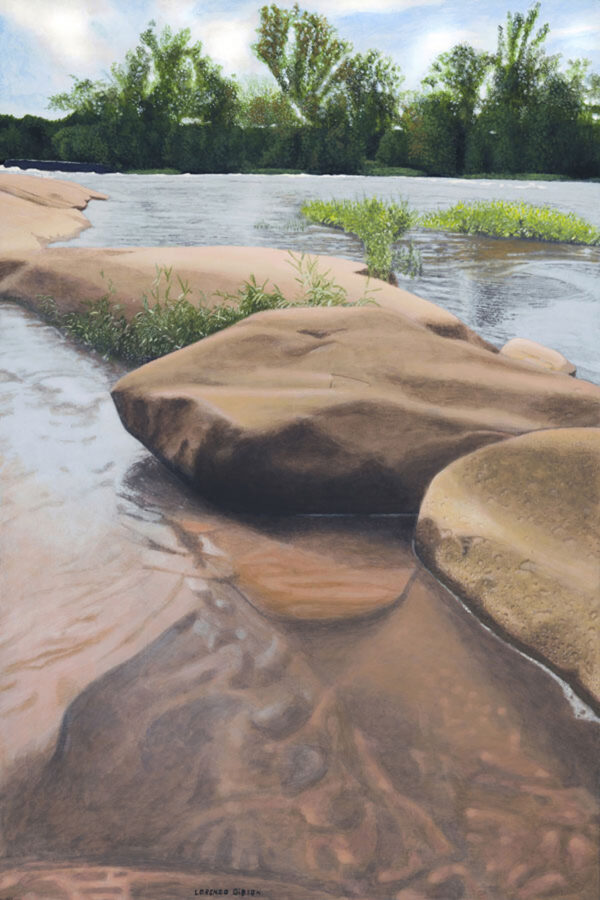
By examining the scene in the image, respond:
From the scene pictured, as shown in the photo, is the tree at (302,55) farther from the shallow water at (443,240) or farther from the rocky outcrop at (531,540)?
the rocky outcrop at (531,540)

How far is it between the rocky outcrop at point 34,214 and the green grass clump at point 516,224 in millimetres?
6120

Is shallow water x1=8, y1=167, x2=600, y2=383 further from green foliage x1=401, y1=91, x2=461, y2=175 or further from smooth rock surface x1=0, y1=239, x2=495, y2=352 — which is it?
green foliage x1=401, y1=91, x2=461, y2=175

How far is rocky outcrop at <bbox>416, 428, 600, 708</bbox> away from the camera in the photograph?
5.99 ft

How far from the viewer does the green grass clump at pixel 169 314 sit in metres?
4.72

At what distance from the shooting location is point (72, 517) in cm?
267

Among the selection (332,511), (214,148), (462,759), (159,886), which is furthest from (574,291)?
(214,148)

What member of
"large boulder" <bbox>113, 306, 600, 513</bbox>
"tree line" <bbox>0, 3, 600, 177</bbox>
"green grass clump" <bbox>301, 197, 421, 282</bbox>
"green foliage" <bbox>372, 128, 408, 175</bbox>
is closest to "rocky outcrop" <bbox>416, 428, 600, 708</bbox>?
"large boulder" <bbox>113, 306, 600, 513</bbox>

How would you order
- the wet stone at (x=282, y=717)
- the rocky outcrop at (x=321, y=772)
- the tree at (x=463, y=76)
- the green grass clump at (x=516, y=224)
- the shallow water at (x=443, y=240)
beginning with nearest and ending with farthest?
the rocky outcrop at (x=321, y=772) → the wet stone at (x=282, y=717) → the shallow water at (x=443, y=240) → the green grass clump at (x=516, y=224) → the tree at (x=463, y=76)

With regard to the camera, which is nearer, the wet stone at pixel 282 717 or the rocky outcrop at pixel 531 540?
the wet stone at pixel 282 717

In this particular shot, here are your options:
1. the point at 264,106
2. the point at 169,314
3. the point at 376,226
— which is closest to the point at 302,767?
the point at 169,314

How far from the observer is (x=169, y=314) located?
4.77 m

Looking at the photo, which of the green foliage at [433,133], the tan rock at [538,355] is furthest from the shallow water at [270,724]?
the green foliage at [433,133]

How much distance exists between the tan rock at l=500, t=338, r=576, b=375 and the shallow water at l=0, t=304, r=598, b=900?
249 cm

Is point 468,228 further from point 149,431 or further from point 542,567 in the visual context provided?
point 542,567
